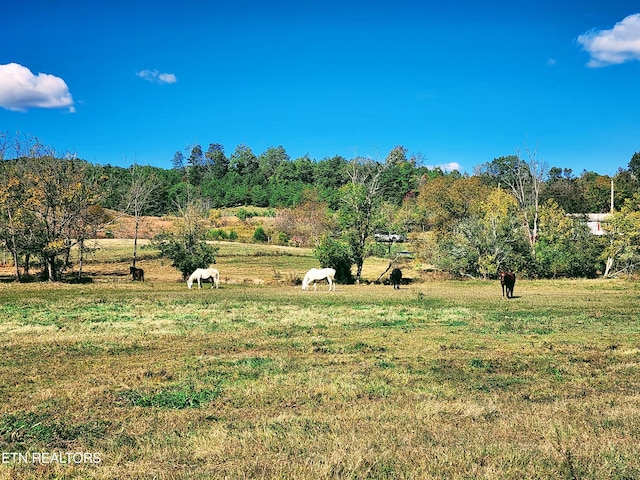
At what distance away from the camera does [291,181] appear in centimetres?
14712

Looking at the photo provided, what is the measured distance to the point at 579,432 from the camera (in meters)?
6.81

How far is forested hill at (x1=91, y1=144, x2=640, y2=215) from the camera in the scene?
312 ft

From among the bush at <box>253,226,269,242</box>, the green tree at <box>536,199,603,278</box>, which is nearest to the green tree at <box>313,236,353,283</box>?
A: the green tree at <box>536,199,603,278</box>

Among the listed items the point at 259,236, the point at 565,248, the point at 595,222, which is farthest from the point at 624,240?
the point at 259,236

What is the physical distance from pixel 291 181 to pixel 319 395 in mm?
139493

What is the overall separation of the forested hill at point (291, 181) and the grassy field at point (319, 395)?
7182 cm

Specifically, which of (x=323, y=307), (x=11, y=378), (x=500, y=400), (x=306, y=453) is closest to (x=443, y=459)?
(x=306, y=453)

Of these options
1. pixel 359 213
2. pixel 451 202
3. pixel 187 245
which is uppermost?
pixel 451 202

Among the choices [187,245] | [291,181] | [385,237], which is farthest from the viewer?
[291,181]

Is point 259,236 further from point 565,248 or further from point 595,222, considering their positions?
point 565,248

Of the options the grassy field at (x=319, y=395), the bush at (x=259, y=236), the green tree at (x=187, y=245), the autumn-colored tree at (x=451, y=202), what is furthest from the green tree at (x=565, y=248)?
the bush at (x=259, y=236)

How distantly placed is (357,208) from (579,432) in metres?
36.9

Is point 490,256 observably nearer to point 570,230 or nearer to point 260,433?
point 570,230

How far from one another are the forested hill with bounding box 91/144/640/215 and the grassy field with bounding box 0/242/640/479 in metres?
71.8
